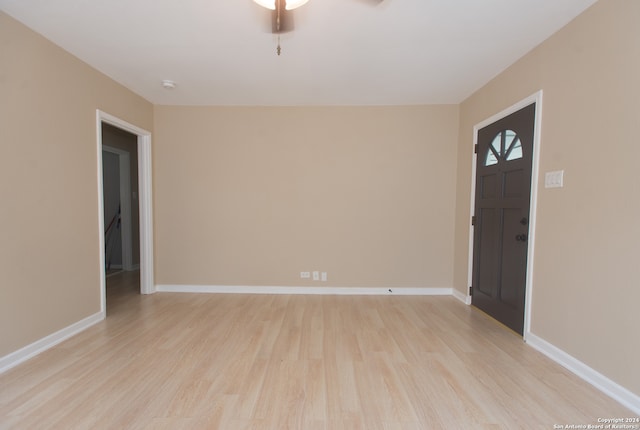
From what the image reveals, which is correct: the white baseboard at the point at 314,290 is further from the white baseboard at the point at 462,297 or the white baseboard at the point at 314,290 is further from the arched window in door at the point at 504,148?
the arched window in door at the point at 504,148

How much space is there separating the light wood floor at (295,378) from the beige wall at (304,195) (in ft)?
2.86

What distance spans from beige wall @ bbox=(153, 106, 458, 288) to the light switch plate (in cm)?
142

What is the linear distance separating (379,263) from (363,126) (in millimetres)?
1937

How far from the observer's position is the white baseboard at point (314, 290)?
3553mm

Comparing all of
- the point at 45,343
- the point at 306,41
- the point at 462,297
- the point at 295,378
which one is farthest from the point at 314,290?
the point at 306,41

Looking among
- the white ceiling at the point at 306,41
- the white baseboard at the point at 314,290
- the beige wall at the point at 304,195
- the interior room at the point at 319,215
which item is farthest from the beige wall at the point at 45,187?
the white baseboard at the point at 314,290

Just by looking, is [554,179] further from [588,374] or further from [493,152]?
[588,374]

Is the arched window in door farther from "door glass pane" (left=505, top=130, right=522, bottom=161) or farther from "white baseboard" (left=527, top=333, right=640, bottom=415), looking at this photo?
"white baseboard" (left=527, top=333, right=640, bottom=415)

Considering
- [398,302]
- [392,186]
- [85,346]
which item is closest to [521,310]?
[398,302]

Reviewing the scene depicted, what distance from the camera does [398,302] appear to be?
327cm

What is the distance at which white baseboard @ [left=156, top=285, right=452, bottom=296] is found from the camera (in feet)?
11.7

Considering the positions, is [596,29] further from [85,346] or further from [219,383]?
[85,346]

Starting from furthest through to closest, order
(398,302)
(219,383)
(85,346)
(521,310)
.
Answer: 1. (398,302)
2. (521,310)
3. (85,346)
4. (219,383)

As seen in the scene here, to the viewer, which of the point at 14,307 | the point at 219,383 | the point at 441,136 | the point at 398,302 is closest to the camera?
the point at 219,383
